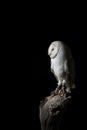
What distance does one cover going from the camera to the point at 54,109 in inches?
125

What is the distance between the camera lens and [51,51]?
3.30 meters

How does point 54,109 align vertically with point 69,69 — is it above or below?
below

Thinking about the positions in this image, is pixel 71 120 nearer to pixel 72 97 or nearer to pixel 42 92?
pixel 72 97

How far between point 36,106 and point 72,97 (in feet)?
2.68

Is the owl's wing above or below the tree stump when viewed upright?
above

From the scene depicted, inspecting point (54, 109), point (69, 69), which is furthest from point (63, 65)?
point (54, 109)

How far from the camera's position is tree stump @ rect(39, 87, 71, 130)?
3.16 metres

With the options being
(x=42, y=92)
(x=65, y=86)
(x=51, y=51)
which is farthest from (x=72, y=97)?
(x=42, y=92)

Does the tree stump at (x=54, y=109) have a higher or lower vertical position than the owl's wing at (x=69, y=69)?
lower

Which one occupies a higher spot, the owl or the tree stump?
the owl

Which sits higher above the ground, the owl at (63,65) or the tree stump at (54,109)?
the owl at (63,65)

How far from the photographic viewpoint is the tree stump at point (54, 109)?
10.4 feet

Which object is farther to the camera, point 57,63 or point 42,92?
point 42,92

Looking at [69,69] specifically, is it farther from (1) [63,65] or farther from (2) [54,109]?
(2) [54,109]
